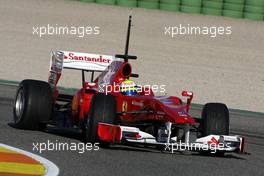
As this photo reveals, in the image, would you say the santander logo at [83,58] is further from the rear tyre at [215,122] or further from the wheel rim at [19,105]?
the rear tyre at [215,122]

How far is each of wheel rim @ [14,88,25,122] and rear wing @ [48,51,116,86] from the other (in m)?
0.81

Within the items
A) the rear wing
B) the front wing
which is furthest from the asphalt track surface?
the rear wing

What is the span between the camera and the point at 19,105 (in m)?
13.0

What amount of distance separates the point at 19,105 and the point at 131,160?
3.03m

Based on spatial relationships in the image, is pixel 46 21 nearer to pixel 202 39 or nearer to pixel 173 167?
pixel 202 39

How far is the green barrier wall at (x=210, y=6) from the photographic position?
81.0ft

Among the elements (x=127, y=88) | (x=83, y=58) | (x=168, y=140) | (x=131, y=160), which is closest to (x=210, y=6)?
(x=83, y=58)

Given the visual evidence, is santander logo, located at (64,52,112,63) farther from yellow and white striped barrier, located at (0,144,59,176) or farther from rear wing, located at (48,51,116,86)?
yellow and white striped barrier, located at (0,144,59,176)

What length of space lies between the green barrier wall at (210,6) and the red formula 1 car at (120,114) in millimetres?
11641

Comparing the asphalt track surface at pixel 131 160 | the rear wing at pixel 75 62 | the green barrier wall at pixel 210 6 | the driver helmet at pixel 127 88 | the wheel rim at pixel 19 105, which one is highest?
the green barrier wall at pixel 210 6

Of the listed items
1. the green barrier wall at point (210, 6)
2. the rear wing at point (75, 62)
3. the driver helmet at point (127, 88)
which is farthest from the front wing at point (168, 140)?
the green barrier wall at point (210, 6)

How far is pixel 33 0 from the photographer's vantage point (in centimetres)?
2588

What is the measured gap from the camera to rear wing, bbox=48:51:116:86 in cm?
1355

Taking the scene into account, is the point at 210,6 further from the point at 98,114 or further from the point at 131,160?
the point at 131,160
